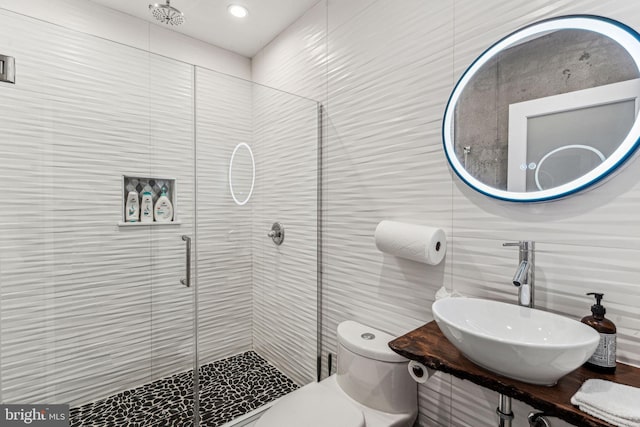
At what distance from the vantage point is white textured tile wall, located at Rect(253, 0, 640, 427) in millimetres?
908

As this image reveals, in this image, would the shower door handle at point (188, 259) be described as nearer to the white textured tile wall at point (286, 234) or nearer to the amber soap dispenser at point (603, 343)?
the white textured tile wall at point (286, 234)

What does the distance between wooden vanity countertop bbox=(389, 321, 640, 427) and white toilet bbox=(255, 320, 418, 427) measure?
0.37m

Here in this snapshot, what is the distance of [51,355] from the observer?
1364mm

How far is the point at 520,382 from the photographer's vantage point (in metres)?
0.78

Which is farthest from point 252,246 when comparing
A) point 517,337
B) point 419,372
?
point 517,337

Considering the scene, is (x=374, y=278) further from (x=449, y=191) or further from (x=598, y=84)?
(x=598, y=84)

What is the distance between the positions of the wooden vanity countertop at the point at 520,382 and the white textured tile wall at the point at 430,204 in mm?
176

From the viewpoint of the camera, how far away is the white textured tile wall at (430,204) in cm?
91

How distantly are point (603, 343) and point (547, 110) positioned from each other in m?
0.74

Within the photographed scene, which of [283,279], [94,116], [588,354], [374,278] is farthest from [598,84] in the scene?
[94,116]

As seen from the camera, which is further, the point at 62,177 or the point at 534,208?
the point at 62,177

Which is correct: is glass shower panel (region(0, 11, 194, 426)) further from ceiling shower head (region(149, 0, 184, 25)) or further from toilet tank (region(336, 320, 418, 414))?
toilet tank (region(336, 320, 418, 414))

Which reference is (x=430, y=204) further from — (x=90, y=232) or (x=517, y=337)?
(x=90, y=232)

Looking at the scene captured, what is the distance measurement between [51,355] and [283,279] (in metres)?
1.18
